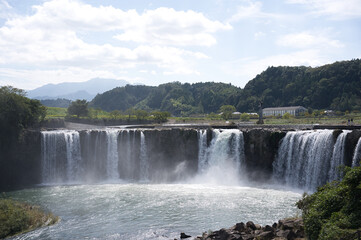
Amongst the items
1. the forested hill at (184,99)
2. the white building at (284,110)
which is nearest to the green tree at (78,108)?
Result: the white building at (284,110)

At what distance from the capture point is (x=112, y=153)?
139 ft

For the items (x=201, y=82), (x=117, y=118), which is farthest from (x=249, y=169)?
(x=201, y=82)

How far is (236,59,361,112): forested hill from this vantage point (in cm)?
9156

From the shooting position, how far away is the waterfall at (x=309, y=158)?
2870cm

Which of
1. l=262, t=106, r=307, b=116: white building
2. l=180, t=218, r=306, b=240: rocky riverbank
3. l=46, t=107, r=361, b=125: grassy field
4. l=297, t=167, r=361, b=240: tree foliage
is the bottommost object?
l=180, t=218, r=306, b=240: rocky riverbank

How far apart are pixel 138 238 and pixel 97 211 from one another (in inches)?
284

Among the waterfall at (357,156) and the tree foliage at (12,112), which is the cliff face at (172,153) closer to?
the tree foliage at (12,112)

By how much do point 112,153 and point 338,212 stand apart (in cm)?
3182

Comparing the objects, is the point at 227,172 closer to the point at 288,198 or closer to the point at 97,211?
the point at 288,198

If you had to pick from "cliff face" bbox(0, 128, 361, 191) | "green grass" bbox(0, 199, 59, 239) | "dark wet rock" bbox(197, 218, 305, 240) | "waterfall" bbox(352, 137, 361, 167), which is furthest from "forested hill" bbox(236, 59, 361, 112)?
"green grass" bbox(0, 199, 59, 239)

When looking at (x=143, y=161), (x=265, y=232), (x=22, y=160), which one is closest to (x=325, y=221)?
(x=265, y=232)

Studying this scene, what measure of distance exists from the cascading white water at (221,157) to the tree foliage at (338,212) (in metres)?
20.6

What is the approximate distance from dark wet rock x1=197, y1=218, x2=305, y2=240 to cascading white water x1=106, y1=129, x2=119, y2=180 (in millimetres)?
24302

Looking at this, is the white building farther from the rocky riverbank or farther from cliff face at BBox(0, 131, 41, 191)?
the rocky riverbank
